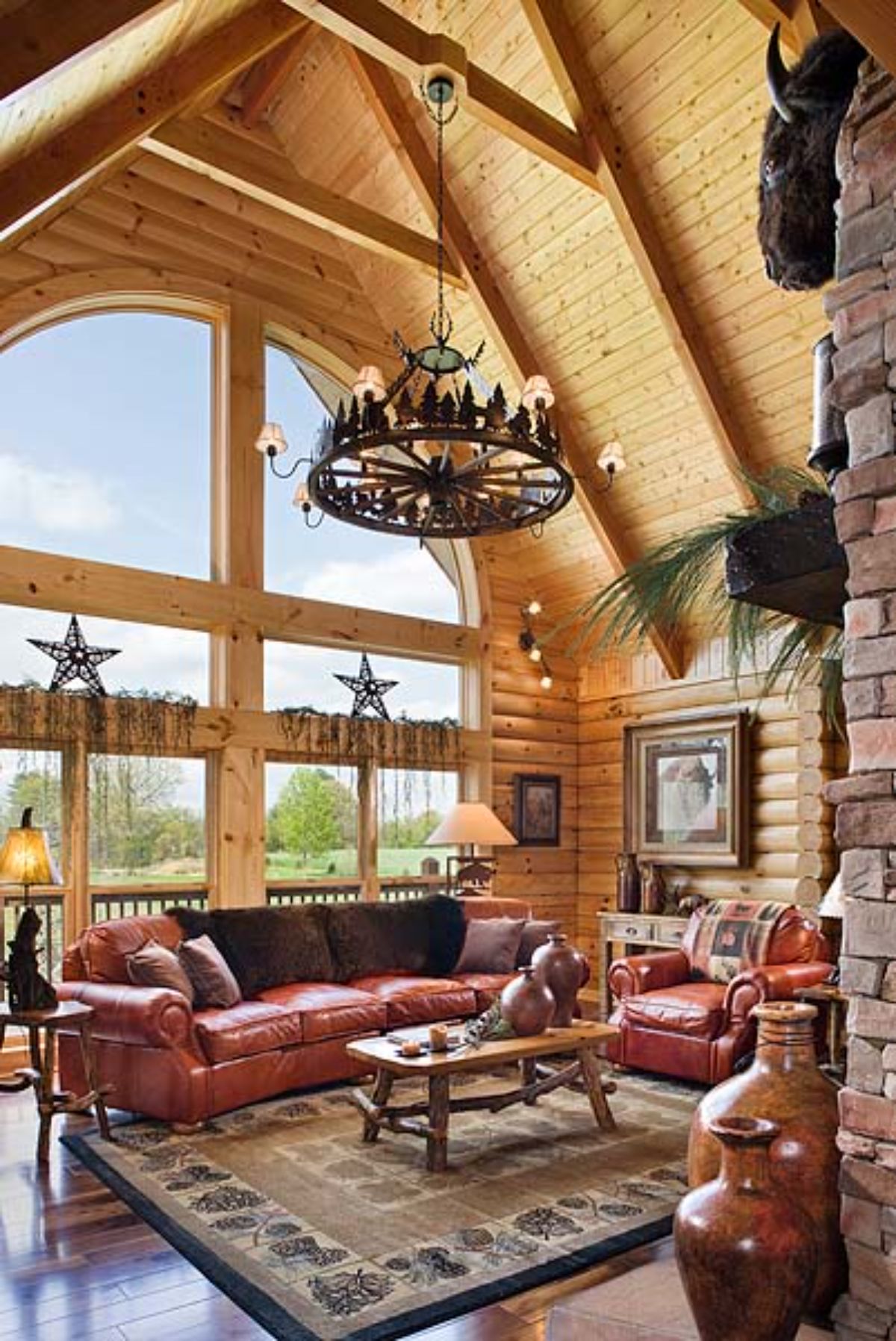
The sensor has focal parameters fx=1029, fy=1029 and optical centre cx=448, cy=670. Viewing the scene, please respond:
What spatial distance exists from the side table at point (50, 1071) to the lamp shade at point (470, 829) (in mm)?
2844

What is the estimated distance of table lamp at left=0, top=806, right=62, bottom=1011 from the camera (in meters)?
4.37

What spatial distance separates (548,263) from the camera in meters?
6.55

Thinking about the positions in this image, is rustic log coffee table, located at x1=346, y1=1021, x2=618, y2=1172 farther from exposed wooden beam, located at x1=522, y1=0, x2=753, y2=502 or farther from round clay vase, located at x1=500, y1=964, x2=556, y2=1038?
exposed wooden beam, located at x1=522, y1=0, x2=753, y2=502

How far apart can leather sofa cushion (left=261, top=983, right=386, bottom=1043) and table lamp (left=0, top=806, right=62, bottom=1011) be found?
49.0 inches

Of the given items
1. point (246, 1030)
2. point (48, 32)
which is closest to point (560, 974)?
point (246, 1030)

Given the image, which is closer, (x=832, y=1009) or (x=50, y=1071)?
(x=50, y=1071)

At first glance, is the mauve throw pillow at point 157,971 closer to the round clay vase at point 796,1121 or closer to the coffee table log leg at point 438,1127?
the coffee table log leg at point 438,1127

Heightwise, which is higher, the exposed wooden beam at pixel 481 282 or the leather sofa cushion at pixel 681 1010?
the exposed wooden beam at pixel 481 282

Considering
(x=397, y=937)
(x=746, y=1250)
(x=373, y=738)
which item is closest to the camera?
(x=746, y=1250)

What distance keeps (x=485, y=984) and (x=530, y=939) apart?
51cm

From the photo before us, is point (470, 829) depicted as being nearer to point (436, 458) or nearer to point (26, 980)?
point (436, 458)

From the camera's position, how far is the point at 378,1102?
14.7 ft

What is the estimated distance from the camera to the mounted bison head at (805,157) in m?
2.35

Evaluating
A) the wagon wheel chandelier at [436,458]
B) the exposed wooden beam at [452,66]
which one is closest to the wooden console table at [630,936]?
the wagon wheel chandelier at [436,458]
